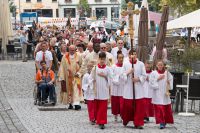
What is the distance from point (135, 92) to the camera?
14078 mm

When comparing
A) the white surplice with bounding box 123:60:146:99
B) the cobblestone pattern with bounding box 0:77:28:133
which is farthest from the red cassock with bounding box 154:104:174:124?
the cobblestone pattern with bounding box 0:77:28:133

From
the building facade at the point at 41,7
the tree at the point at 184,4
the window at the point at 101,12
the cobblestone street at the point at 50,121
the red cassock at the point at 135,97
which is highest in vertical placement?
the building facade at the point at 41,7

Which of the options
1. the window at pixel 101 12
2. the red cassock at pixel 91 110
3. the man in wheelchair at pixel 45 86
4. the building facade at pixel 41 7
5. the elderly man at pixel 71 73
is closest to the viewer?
the red cassock at pixel 91 110

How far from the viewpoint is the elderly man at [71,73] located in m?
17.6

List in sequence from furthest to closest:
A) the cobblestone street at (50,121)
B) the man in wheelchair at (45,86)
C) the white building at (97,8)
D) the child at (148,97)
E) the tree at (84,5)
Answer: the white building at (97,8) < the tree at (84,5) < the man in wheelchair at (45,86) < the child at (148,97) < the cobblestone street at (50,121)

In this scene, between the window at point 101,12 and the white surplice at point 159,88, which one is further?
the window at point 101,12

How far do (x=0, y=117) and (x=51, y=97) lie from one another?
8.05ft

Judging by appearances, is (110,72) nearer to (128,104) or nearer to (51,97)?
(128,104)

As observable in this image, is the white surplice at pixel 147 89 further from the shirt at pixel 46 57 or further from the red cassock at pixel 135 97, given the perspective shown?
the shirt at pixel 46 57

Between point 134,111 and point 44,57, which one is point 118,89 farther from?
point 44,57

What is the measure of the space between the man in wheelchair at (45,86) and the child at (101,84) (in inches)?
145

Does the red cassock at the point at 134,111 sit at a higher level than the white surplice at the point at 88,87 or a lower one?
lower

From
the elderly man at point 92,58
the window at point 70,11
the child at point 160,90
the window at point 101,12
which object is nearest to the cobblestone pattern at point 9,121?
the elderly man at point 92,58

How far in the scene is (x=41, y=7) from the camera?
379 feet
